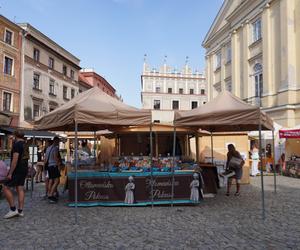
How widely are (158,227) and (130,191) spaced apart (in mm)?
1919

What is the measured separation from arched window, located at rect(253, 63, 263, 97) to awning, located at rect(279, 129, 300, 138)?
8371 mm

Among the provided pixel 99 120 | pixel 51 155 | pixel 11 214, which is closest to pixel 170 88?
pixel 51 155

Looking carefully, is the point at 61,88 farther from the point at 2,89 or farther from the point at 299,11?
the point at 299,11

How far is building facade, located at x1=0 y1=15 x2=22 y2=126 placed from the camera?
2767 centimetres

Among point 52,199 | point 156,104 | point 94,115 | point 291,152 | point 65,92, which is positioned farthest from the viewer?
point 156,104

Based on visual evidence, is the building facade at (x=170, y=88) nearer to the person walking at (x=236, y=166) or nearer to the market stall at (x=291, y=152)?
the market stall at (x=291, y=152)

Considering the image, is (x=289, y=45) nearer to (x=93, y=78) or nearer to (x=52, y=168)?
(x=52, y=168)

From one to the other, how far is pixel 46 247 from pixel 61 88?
36.3 meters

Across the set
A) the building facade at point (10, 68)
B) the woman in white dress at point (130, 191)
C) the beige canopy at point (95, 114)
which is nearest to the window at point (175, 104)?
the building facade at point (10, 68)

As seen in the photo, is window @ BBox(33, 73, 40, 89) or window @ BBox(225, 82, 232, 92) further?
window @ BBox(33, 73, 40, 89)

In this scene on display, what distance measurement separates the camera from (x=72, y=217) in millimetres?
6777

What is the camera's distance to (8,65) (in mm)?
28828

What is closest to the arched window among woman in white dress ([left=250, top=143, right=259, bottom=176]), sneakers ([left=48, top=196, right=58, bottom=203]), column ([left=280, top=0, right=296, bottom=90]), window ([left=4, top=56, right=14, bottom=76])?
column ([left=280, top=0, right=296, bottom=90])

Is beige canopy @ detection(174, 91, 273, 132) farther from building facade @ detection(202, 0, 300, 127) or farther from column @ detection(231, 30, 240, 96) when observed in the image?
column @ detection(231, 30, 240, 96)
